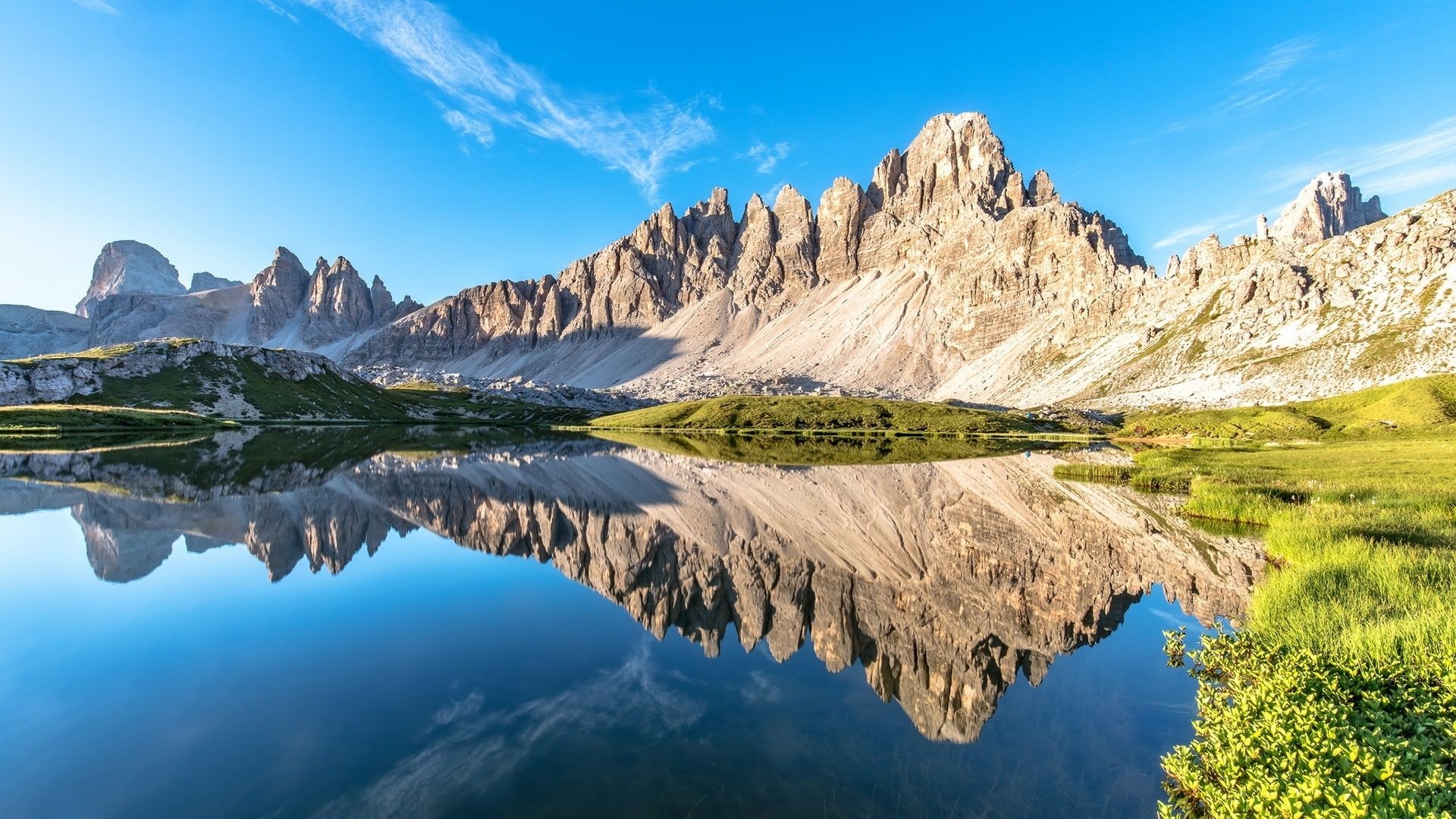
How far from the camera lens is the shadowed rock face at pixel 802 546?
17.9 m

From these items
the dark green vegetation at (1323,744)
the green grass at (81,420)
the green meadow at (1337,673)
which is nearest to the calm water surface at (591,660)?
the dark green vegetation at (1323,744)

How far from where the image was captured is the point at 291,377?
579 ft

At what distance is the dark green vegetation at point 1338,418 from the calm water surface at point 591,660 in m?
82.0

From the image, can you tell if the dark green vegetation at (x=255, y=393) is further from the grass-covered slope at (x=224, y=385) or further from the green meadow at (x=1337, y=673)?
the green meadow at (x=1337, y=673)

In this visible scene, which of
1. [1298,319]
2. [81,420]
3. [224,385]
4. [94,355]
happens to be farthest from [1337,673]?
[94,355]

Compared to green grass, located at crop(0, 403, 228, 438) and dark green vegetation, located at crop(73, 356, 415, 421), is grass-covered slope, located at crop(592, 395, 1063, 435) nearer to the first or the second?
dark green vegetation, located at crop(73, 356, 415, 421)

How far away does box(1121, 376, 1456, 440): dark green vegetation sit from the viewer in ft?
283

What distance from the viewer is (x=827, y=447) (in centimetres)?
9938

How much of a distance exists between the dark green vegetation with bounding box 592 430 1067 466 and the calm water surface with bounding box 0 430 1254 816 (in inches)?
1541

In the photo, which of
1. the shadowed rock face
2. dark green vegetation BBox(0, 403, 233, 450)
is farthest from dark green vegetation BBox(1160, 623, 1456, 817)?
dark green vegetation BBox(0, 403, 233, 450)

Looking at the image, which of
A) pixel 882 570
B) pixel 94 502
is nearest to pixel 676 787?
pixel 882 570

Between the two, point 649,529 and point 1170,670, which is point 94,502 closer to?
point 649,529

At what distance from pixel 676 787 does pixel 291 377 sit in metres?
208

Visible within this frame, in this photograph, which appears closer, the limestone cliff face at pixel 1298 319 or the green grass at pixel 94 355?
the limestone cliff face at pixel 1298 319
